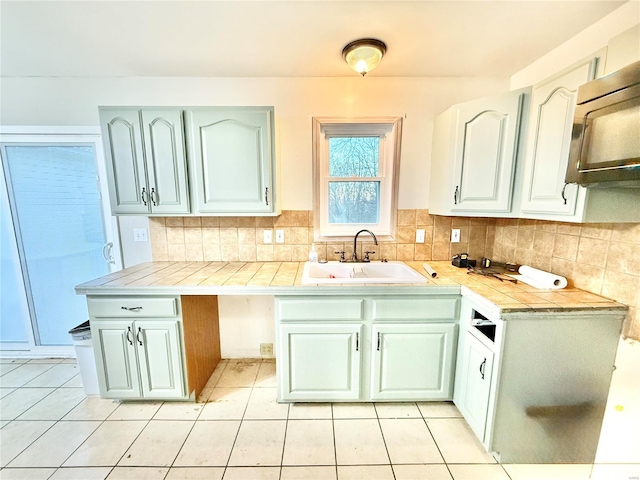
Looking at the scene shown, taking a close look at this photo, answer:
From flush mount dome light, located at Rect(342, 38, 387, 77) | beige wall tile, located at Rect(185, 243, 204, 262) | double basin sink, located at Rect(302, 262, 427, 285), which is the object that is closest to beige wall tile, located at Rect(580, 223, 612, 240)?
double basin sink, located at Rect(302, 262, 427, 285)

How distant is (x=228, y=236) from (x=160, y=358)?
0.97m

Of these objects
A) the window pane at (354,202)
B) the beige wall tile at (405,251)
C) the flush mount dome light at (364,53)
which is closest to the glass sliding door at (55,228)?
the window pane at (354,202)

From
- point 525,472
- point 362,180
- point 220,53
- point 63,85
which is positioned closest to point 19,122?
point 63,85

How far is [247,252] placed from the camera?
212cm

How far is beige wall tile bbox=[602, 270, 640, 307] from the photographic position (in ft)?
3.97

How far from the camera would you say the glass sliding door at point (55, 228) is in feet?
6.82

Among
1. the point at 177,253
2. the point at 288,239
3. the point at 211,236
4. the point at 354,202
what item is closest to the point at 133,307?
the point at 177,253

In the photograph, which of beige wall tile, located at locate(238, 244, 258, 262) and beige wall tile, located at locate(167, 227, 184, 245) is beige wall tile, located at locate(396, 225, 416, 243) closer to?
beige wall tile, located at locate(238, 244, 258, 262)

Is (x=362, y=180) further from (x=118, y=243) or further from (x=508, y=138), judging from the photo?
(x=118, y=243)

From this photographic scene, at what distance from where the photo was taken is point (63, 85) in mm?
1940

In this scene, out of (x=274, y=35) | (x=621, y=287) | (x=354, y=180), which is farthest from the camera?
(x=354, y=180)

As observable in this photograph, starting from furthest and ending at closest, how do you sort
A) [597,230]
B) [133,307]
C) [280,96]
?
[280,96], [133,307], [597,230]

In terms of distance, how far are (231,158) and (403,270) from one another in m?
1.54

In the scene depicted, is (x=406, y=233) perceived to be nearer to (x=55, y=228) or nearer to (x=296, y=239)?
(x=296, y=239)
